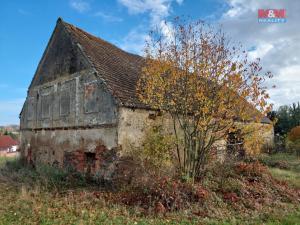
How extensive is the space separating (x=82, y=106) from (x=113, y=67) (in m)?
2.65

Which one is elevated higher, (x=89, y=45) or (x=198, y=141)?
(x=89, y=45)

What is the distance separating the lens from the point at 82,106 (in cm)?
1389

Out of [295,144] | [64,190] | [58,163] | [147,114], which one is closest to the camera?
[64,190]

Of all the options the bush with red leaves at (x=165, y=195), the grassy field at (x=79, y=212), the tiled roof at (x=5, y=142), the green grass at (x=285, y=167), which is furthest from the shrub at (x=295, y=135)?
the tiled roof at (x=5, y=142)

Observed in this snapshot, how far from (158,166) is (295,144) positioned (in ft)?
47.3

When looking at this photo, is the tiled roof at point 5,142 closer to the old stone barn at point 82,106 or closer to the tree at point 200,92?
the old stone barn at point 82,106

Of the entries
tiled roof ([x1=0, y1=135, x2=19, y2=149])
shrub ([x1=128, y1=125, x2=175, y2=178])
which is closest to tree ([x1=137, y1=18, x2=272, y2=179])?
shrub ([x1=128, y1=125, x2=175, y2=178])

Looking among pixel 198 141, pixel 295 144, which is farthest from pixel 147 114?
pixel 295 144

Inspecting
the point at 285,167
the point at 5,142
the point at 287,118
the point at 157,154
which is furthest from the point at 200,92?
the point at 5,142

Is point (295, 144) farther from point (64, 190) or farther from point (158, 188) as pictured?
point (64, 190)

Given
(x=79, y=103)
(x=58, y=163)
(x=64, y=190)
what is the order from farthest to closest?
(x=58, y=163) < (x=79, y=103) < (x=64, y=190)

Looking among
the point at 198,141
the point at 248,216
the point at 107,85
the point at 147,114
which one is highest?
the point at 107,85

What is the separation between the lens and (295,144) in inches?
811

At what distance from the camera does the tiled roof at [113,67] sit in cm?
1247
